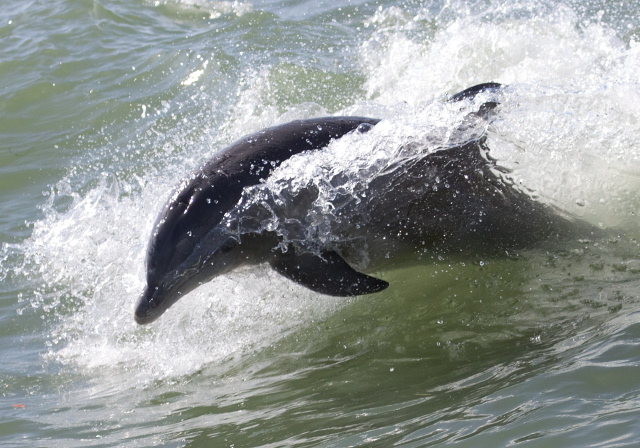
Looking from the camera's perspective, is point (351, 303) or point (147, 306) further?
point (351, 303)

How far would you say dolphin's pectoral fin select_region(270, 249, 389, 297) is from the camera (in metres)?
6.84

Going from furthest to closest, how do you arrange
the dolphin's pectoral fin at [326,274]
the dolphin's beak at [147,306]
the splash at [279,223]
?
the splash at [279,223] < the dolphin's pectoral fin at [326,274] < the dolphin's beak at [147,306]

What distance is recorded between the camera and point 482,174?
7.55 meters

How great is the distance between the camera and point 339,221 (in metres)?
7.24

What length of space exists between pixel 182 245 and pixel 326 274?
125 cm

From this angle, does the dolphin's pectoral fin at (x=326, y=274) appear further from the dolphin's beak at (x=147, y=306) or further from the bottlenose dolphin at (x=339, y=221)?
the dolphin's beak at (x=147, y=306)

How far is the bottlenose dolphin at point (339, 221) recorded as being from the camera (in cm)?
667

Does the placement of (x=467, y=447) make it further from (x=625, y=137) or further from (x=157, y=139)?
(x=157, y=139)

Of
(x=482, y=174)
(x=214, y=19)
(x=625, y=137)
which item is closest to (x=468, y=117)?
(x=482, y=174)

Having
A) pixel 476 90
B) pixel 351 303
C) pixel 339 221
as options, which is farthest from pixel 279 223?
pixel 476 90

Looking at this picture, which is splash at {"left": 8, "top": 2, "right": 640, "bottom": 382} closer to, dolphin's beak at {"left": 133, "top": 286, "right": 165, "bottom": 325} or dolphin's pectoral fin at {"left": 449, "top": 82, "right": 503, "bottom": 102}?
dolphin's pectoral fin at {"left": 449, "top": 82, "right": 503, "bottom": 102}

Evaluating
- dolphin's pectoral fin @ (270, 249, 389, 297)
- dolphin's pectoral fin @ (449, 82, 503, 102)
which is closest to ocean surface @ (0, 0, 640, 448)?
dolphin's pectoral fin @ (449, 82, 503, 102)

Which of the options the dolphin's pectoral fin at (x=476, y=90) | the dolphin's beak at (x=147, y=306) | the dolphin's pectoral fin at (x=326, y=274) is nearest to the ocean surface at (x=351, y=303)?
the dolphin's pectoral fin at (x=476, y=90)

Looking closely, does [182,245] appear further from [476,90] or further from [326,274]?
[476,90]
